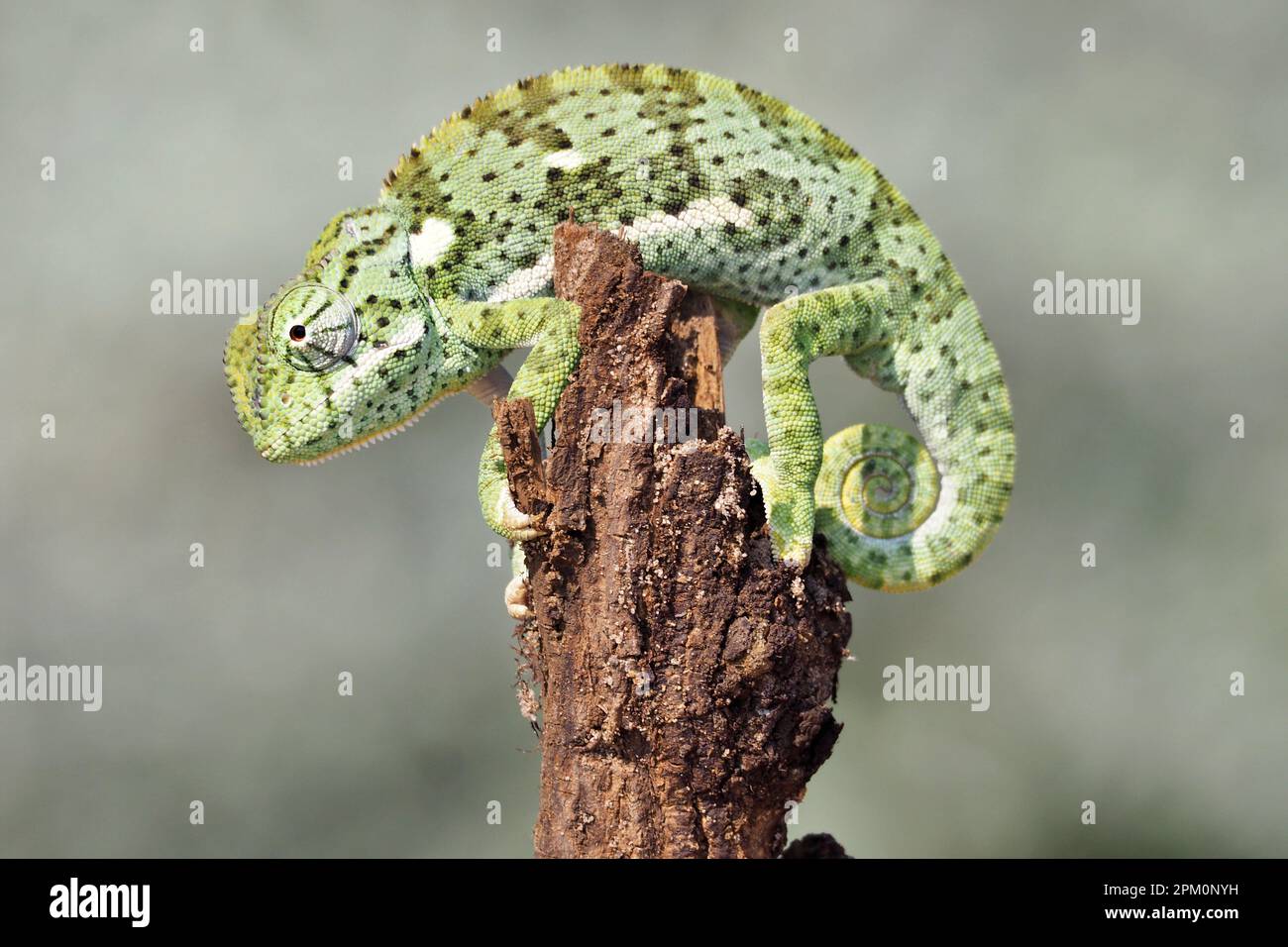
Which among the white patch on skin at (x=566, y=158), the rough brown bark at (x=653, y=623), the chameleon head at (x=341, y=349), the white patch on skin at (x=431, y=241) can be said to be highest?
the white patch on skin at (x=566, y=158)

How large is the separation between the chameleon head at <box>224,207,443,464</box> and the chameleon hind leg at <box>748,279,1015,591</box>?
1.03m

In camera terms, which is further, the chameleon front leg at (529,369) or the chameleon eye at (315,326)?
the chameleon eye at (315,326)

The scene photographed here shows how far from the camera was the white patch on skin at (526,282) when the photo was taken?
3215 millimetres

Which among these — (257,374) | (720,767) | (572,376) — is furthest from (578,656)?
(257,374)

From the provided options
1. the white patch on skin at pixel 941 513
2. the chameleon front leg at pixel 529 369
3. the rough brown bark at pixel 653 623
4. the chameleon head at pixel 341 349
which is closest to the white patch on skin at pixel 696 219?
the rough brown bark at pixel 653 623

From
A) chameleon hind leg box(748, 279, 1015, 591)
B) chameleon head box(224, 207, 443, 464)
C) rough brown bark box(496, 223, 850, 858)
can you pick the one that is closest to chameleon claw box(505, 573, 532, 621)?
rough brown bark box(496, 223, 850, 858)

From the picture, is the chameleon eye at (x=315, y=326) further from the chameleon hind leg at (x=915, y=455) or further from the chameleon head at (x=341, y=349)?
the chameleon hind leg at (x=915, y=455)

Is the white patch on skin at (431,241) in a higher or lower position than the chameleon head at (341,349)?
higher

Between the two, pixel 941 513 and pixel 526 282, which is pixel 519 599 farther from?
pixel 941 513

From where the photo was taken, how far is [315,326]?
318 cm

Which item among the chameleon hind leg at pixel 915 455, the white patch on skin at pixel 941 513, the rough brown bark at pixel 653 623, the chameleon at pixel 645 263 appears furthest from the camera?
the white patch on skin at pixel 941 513

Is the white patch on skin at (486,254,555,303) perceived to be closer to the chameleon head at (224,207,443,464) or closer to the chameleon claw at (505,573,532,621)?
the chameleon head at (224,207,443,464)

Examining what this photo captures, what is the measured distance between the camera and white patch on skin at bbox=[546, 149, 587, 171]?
3156mm

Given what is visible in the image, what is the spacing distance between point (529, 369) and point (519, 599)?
27.8 inches
